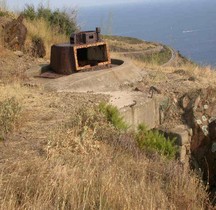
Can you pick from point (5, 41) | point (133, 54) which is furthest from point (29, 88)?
point (133, 54)

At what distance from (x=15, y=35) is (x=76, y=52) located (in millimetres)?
2927

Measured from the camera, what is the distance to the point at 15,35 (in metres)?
11.2

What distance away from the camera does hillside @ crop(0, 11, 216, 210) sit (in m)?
3.78

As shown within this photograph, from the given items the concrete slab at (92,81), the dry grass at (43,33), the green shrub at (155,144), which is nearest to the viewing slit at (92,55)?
the concrete slab at (92,81)

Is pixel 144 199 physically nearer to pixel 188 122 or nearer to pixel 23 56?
pixel 188 122

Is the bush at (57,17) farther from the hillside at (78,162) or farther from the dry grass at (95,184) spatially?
the dry grass at (95,184)

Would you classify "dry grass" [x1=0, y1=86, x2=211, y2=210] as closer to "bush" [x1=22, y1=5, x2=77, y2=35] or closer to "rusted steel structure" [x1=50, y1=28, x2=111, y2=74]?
"rusted steel structure" [x1=50, y1=28, x2=111, y2=74]

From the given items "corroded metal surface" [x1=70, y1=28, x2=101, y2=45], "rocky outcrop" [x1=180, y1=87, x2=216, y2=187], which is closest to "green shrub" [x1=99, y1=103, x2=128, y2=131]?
"rocky outcrop" [x1=180, y1=87, x2=216, y2=187]

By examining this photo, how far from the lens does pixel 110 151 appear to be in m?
5.15

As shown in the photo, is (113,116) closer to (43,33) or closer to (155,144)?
(155,144)

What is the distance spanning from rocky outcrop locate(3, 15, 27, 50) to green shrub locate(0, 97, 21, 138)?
5.30 meters

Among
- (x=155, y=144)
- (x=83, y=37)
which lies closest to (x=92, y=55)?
(x=83, y=37)

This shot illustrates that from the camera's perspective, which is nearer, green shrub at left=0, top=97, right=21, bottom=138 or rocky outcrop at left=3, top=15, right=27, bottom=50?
green shrub at left=0, top=97, right=21, bottom=138

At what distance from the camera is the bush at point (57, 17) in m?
15.6
